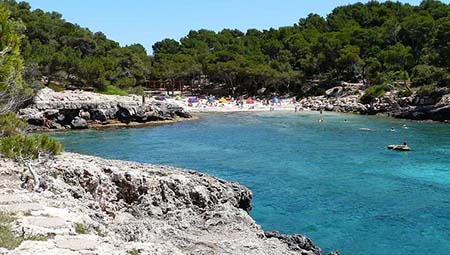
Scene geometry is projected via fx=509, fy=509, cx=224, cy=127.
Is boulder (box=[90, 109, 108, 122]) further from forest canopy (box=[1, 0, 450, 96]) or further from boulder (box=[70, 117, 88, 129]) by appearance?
forest canopy (box=[1, 0, 450, 96])

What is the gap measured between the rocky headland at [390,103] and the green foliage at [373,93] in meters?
0.81

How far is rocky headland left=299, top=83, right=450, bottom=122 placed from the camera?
69000 millimetres

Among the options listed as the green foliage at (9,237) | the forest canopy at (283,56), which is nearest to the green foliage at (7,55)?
the green foliage at (9,237)

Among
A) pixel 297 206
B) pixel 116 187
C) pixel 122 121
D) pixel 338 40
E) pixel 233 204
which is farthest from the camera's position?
pixel 338 40

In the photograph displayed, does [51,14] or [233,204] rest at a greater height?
[51,14]

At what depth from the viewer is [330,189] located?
98.6ft

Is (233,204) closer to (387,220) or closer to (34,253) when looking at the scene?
(387,220)

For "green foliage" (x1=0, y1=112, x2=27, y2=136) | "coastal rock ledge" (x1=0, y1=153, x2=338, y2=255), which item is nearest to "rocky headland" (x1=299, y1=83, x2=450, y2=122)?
"coastal rock ledge" (x1=0, y1=153, x2=338, y2=255)

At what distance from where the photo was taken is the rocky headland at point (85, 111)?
59.4 m

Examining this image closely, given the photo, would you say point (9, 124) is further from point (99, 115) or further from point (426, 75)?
point (426, 75)

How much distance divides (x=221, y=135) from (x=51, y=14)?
206 feet

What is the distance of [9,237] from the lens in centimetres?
1091

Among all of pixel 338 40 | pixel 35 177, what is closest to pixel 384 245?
pixel 35 177

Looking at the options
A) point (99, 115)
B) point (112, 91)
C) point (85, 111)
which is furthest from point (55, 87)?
point (99, 115)
